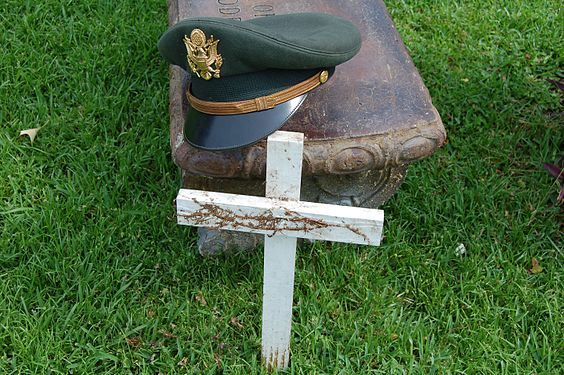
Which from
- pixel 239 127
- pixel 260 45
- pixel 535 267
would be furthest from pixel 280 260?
pixel 535 267

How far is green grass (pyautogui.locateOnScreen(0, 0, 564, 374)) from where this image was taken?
2.44 m

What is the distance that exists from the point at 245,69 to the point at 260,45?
0.31 feet

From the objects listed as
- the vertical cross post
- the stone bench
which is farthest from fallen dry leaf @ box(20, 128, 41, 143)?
the vertical cross post

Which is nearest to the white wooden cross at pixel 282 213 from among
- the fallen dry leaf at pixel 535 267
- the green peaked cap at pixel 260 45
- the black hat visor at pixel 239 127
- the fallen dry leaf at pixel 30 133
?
the black hat visor at pixel 239 127

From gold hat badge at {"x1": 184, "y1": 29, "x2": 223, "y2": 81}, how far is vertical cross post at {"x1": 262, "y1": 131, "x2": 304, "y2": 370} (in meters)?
0.32

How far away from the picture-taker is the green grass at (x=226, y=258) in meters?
2.44

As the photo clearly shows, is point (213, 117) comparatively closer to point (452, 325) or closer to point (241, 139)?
point (241, 139)

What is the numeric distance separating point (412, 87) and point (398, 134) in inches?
10.0

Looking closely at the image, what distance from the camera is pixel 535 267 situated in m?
2.78

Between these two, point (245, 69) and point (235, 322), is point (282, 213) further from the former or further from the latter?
point (235, 322)

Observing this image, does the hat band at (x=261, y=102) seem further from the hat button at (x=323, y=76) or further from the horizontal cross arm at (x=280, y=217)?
the horizontal cross arm at (x=280, y=217)

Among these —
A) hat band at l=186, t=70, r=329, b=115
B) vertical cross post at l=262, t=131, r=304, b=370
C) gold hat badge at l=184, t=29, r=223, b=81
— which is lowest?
vertical cross post at l=262, t=131, r=304, b=370

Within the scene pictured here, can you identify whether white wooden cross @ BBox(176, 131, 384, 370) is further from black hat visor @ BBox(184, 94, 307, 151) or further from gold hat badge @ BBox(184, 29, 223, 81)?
gold hat badge @ BBox(184, 29, 223, 81)

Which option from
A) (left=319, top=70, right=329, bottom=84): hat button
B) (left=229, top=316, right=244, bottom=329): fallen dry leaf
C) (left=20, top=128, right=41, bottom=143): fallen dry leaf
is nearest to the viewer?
(left=319, top=70, right=329, bottom=84): hat button
